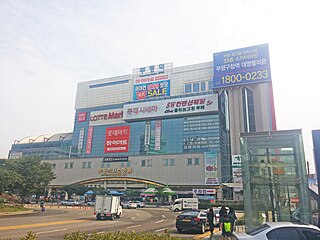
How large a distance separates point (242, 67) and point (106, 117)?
43.0 meters

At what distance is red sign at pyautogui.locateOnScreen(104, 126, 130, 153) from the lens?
78.9m

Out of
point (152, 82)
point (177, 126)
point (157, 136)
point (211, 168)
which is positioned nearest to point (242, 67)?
point (177, 126)

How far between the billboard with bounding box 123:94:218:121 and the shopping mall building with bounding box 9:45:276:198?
0.25 metres

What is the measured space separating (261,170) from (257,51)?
62619mm

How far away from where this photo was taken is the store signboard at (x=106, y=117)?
278 feet

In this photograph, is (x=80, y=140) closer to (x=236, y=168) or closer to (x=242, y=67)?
(x=236, y=168)

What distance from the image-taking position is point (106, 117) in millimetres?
86062

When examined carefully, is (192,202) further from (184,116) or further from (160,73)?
(160,73)

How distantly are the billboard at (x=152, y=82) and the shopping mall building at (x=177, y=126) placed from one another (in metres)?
0.31

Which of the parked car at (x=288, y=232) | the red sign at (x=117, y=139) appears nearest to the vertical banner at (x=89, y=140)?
the red sign at (x=117, y=139)

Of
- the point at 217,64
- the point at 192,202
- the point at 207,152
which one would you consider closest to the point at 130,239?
the point at 192,202

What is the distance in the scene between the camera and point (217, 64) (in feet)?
→ 235

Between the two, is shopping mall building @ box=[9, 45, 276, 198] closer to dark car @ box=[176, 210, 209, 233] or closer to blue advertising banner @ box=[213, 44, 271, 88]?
blue advertising banner @ box=[213, 44, 271, 88]

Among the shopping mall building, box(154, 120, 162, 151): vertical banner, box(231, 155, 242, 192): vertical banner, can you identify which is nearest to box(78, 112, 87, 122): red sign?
the shopping mall building
